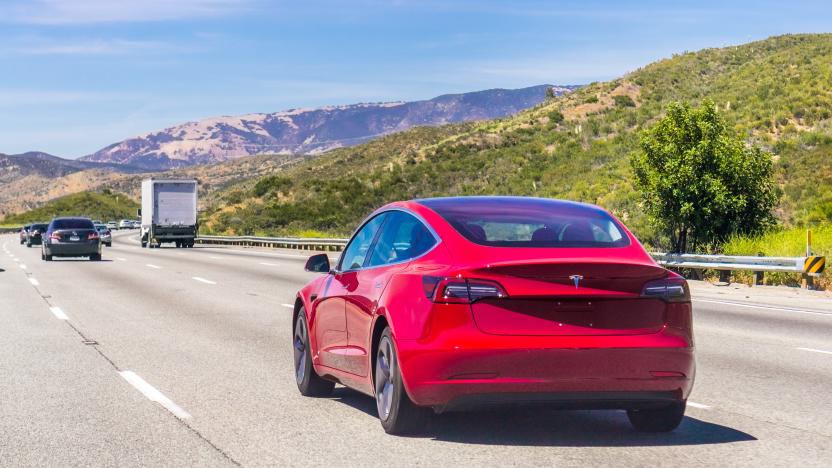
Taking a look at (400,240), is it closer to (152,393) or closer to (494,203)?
(494,203)

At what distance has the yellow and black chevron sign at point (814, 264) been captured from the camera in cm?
2116

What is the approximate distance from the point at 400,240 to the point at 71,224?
110 feet

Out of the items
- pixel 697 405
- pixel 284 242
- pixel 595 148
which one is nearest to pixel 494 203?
pixel 697 405

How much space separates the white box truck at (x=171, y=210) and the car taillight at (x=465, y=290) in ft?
167

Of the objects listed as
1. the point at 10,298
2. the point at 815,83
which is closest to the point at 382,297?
the point at 10,298

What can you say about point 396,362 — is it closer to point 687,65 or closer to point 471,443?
point 471,443

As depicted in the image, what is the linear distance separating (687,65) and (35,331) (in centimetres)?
7754

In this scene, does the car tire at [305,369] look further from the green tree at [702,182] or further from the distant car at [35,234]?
the distant car at [35,234]

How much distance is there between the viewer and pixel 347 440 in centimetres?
732

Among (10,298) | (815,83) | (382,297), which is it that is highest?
(815,83)

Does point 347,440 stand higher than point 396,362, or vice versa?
point 396,362

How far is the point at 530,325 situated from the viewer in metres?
6.66

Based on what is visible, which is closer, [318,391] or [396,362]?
[396,362]

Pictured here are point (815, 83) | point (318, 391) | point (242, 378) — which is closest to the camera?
point (318, 391)
